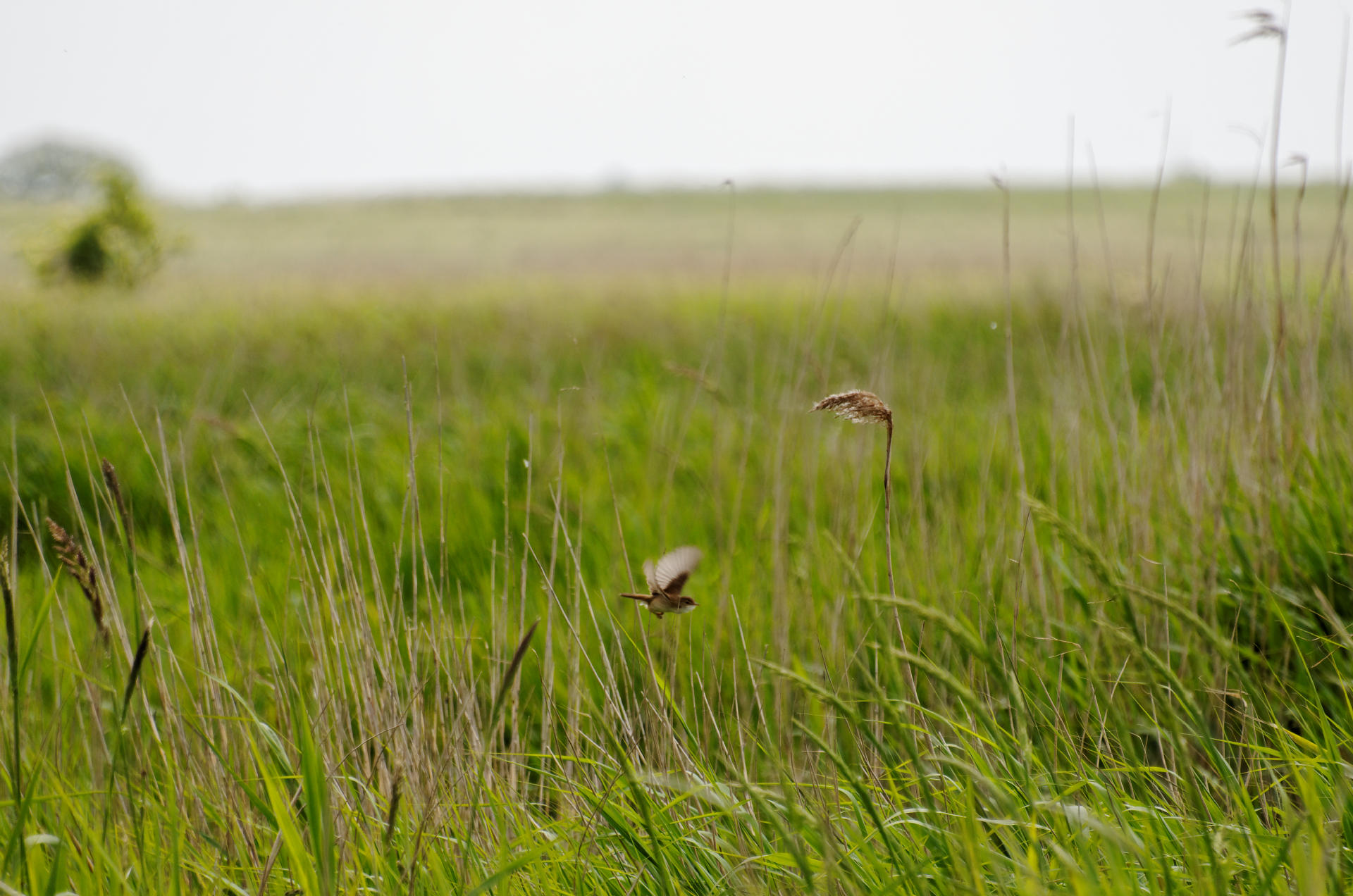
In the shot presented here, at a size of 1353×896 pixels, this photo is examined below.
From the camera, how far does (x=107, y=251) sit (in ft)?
40.3

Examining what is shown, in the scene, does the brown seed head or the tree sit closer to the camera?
the brown seed head

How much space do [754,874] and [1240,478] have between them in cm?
150

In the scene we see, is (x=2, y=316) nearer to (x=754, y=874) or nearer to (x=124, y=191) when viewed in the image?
(x=124, y=191)

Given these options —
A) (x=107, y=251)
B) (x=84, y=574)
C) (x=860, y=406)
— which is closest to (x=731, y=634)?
(x=860, y=406)

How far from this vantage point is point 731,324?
743cm

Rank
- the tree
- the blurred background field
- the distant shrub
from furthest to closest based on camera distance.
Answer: the tree → the distant shrub → the blurred background field

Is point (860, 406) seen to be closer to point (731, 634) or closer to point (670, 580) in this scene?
point (670, 580)

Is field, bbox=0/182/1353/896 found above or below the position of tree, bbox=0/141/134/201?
below

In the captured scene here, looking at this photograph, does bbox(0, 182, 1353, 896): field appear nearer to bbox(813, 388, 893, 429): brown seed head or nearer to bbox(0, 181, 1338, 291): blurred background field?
bbox(813, 388, 893, 429): brown seed head

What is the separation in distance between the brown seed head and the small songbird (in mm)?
235

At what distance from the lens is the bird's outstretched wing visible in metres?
1.03

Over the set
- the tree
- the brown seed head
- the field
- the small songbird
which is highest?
the tree

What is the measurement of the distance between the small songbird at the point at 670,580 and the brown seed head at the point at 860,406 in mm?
235

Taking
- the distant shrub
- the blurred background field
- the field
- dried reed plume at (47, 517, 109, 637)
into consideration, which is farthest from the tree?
dried reed plume at (47, 517, 109, 637)
